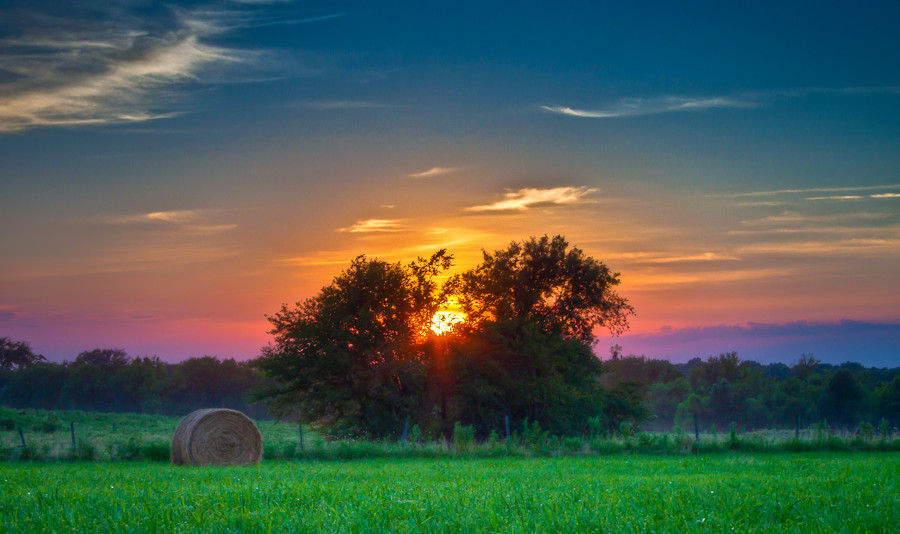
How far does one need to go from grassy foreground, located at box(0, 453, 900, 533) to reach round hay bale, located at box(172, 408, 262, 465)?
8957 millimetres

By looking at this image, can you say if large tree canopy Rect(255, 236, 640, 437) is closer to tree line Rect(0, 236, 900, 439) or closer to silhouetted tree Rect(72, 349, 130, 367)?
tree line Rect(0, 236, 900, 439)

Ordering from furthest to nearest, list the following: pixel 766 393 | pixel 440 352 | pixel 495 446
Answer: pixel 766 393
pixel 440 352
pixel 495 446

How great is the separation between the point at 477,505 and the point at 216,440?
16648 mm

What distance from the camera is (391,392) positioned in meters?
38.8

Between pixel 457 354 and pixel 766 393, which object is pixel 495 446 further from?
pixel 766 393

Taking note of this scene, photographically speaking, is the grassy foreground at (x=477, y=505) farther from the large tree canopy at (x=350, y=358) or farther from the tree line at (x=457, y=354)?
the large tree canopy at (x=350, y=358)

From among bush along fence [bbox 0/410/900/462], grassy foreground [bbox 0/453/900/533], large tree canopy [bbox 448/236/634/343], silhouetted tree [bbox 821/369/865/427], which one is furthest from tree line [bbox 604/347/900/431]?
grassy foreground [bbox 0/453/900/533]

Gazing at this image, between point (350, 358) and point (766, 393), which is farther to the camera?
point (766, 393)

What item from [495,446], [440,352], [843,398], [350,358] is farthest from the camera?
[843,398]

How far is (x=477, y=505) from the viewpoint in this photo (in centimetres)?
961

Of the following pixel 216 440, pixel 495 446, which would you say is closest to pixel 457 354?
pixel 495 446

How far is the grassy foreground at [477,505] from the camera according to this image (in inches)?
324

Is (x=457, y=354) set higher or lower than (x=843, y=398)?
higher

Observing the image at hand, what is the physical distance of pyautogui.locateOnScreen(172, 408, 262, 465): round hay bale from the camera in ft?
76.7
